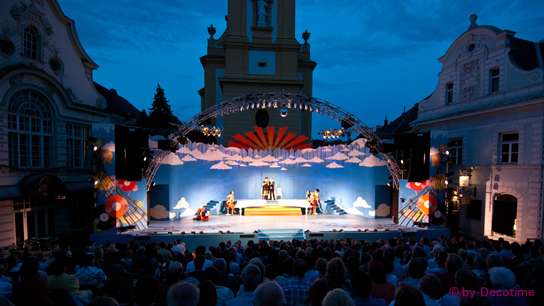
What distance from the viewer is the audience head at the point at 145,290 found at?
255cm

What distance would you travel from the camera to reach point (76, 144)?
13.3 m

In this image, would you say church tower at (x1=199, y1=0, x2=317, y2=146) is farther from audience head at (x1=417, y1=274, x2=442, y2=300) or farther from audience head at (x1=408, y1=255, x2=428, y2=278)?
audience head at (x1=417, y1=274, x2=442, y2=300)

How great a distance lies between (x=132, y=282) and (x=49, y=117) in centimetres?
1068

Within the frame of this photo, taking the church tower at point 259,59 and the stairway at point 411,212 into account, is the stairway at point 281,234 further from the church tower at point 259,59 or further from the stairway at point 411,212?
the church tower at point 259,59

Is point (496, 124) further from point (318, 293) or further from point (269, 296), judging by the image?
point (269, 296)

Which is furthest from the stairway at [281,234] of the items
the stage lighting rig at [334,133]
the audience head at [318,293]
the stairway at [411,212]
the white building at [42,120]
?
the audience head at [318,293]

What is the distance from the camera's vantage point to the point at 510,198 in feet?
39.1

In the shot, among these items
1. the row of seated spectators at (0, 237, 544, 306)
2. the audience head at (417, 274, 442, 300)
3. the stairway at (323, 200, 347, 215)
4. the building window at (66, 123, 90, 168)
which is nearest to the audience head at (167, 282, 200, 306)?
the row of seated spectators at (0, 237, 544, 306)

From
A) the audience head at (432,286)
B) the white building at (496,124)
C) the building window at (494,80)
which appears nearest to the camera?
the audience head at (432,286)

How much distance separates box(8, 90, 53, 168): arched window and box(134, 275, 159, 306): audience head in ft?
37.6

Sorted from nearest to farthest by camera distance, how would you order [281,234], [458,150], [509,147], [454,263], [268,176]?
[454,263]
[281,234]
[509,147]
[458,150]
[268,176]

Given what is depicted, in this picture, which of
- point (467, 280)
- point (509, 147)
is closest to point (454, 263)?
point (467, 280)

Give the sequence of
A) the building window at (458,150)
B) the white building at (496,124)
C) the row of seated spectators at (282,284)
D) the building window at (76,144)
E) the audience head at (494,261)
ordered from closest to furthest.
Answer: the row of seated spectators at (282,284), the audience head at (494,261), the white building at (496,124), the building window at (76,144), the building window at (458,150)

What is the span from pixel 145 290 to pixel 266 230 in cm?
969
